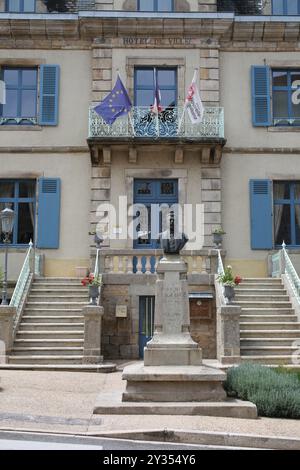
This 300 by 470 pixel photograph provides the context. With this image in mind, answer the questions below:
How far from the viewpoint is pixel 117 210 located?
646 inches

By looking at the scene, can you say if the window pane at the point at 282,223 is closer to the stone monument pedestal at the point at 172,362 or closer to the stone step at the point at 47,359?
the stone step at the point at 47,359

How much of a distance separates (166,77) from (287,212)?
17.4 feet

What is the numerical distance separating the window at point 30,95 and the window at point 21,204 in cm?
182

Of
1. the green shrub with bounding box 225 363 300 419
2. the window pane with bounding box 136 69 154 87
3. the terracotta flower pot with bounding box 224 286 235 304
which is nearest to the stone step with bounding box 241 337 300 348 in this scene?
the terracotta flower pot with bounding box 224 286 235 304

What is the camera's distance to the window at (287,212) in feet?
54.7

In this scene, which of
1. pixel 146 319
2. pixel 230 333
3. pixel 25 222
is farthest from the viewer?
pixel 25 222

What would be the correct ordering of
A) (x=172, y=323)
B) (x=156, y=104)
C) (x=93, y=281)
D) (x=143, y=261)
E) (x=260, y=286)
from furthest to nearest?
(x=156, y=104) < (x=260, y=286) < (x=143, y=261) < (x=93, y=281) < (x=172, y=323)

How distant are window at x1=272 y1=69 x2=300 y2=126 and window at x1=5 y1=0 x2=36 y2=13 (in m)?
7.51

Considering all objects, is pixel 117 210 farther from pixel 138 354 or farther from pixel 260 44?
pixel 260 44

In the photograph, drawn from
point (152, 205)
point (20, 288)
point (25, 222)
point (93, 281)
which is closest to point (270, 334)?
point (93, 281)

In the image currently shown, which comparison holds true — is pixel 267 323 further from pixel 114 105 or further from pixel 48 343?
pixel 114 105

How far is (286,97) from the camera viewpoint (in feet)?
56.7
